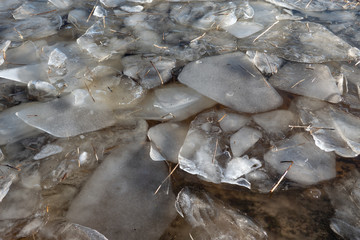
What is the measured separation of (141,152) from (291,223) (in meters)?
0.81

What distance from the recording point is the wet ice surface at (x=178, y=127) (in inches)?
45.6

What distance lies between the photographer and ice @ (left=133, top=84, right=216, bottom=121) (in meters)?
1.58

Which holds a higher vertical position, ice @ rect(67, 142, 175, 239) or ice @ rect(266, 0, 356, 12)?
ice @ rect(266, 0, 356, 12)

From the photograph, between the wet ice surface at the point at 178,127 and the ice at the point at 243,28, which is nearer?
the wet ice surface at the point at 178,127

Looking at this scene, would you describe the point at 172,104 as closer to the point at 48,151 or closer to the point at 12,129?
the point at 48,151

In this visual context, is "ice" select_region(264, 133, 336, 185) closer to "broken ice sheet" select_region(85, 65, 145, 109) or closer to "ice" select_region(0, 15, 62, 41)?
"broken ice sheet" select_region(85, 65, 145, 109)

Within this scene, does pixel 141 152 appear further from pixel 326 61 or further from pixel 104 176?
pixel 326 61

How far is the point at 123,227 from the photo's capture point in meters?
1.12

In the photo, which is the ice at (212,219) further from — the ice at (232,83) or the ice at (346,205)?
the ice at (232,83)

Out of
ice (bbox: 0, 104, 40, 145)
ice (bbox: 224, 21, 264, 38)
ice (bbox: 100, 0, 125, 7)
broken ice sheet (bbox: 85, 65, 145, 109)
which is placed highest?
ice (bbox: 100, 0, 125, 7)

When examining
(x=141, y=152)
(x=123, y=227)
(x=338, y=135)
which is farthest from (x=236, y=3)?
(x=123, y=227)

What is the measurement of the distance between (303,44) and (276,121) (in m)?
0.95

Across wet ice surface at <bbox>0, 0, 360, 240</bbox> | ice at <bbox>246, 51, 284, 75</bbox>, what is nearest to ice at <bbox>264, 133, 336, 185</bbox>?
wet ice surface at <bbox>0, 0, 360, 240</bbox>

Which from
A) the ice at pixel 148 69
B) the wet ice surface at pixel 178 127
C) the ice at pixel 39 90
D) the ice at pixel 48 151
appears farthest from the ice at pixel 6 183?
the ice at pixel 148 69
